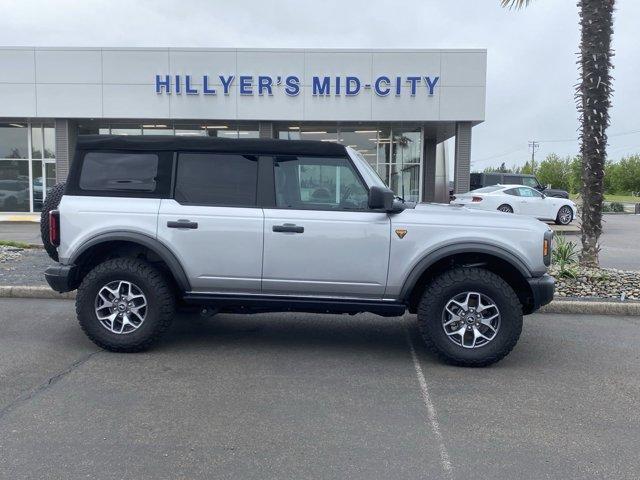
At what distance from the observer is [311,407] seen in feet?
14.2

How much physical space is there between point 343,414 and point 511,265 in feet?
7.08

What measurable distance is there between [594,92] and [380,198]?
5.44m

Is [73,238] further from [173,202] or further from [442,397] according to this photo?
[442,397]

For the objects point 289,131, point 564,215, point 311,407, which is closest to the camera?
point 311,407

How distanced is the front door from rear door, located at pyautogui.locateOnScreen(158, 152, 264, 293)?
0.18 metres

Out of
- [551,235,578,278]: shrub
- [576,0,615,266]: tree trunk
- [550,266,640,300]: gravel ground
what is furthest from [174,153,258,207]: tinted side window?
[576,0,615,266]: tree trunk

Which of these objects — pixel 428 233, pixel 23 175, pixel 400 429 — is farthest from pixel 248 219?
pixel 23 175

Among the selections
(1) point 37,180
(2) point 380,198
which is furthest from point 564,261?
(1) point 37,180

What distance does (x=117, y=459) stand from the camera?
3498mm

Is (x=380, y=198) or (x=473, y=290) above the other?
(x=380, y=198)

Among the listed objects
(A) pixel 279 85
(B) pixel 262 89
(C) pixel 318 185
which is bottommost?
(C) pixel 318 185

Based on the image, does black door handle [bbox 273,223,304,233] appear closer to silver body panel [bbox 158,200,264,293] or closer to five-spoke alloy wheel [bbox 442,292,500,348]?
silver body panel [bbox 158,200,264,293]

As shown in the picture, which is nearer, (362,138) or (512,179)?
(362,138)

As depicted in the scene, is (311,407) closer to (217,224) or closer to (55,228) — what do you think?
(217,224)
